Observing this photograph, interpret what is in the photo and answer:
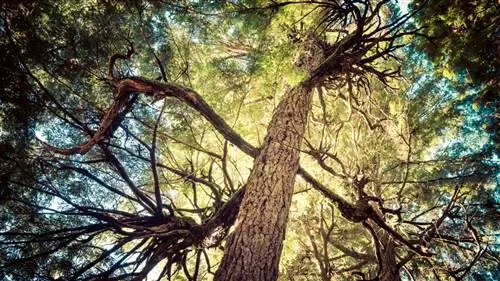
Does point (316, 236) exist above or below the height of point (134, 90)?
above

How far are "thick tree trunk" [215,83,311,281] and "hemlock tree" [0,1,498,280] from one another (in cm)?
1

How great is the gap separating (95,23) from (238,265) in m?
3.43

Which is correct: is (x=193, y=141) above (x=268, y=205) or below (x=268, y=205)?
above

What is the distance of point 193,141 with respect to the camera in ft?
15.5

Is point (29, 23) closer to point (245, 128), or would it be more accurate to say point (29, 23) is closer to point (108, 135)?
point (108, 135)

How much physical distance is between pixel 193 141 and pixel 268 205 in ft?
6.62

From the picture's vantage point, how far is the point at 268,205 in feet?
10.0

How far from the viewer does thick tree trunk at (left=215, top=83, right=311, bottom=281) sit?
2.62 m

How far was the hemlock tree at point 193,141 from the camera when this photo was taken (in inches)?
110

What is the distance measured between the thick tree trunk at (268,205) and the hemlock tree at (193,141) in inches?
0.5

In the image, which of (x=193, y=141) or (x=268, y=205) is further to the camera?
(x=193, y=141)

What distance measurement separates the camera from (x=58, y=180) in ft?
13.7

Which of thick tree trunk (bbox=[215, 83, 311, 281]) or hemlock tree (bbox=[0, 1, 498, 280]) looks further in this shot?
hemlock tree (bbox=[0, 1, 498, 280])

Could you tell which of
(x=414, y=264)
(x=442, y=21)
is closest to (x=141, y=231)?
(x=442, y=21)
